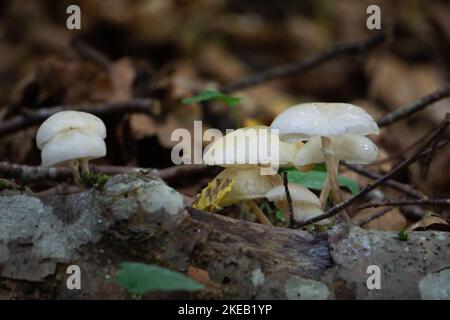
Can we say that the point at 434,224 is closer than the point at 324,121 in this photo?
No

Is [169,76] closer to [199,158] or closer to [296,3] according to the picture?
[199,158]

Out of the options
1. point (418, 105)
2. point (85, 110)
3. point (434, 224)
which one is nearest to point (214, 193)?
point (434, 224)

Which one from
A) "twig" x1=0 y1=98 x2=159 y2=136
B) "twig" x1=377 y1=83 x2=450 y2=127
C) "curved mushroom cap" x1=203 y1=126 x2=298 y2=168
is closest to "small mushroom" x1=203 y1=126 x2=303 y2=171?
"curved mushroom cap" x1=203 y1=126 x2=298 y2=168

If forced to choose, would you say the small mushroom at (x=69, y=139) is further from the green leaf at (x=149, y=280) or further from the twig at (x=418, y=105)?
the twig at (x=418, y=105)

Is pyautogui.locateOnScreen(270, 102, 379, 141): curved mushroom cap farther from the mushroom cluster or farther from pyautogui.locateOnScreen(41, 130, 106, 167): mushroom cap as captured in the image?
pyautogui.locateOnScreen(41, 130, 106, 167): mushroom cap

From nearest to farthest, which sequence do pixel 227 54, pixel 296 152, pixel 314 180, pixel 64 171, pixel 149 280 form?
pixel 149 280
pixel 296 152
pixel 314 180
pixel 64 171
pixel 227 54

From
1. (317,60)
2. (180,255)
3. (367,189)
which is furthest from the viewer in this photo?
(317,60)

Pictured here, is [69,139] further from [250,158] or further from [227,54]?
[227,54]
